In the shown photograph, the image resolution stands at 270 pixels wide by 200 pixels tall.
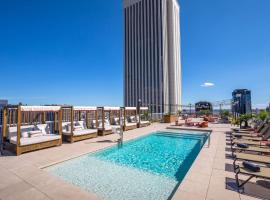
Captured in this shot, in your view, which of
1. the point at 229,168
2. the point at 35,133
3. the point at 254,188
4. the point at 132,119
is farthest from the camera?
the point at 132,119

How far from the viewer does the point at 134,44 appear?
2260 inches

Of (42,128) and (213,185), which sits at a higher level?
(42,128)

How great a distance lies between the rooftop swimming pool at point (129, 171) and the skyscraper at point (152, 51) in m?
44.9

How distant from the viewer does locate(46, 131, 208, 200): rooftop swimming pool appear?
12.6 ft

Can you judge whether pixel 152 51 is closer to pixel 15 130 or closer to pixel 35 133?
pixel 35 133

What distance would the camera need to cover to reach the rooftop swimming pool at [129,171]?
3.85 m

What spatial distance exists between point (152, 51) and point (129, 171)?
53056 mm

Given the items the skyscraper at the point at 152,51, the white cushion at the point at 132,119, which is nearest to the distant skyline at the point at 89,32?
the white cushion at the point at 132,119

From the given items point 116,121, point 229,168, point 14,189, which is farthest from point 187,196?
point 116,121

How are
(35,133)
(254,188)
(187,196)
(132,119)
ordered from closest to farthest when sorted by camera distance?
(187,196) < (254,188) < (35,133) < (132,119)

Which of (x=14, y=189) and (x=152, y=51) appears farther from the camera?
(x=152, y=51)

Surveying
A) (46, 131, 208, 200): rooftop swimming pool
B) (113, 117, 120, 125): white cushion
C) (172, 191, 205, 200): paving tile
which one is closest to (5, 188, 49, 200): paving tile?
(46, 131, 208, 200): rooftop swimming pool

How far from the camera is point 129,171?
4.97 metres

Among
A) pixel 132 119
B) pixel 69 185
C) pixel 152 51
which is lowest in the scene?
pixel 69 185
